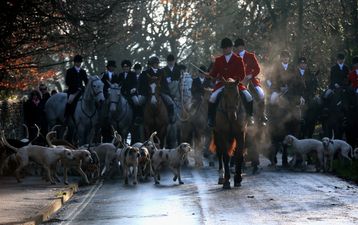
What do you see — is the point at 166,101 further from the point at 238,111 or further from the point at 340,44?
the point at 340,44

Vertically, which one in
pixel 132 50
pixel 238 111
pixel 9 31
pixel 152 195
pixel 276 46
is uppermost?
pixel 132 50

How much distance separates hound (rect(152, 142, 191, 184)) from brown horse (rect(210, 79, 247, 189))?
0.96 meters

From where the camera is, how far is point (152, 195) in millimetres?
18391

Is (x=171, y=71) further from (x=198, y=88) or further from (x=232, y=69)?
(x=232, y=69)

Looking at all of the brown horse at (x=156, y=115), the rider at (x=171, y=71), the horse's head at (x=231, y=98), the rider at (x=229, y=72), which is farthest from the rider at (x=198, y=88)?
the horse's head at (x=231, y=98)

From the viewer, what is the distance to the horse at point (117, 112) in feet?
87.1

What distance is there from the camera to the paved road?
1431 cm

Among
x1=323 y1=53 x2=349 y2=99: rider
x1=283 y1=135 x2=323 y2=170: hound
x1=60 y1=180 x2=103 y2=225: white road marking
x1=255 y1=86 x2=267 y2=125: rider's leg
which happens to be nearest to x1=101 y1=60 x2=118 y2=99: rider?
x1=283 y1=135 x2=323 y2=170: hound

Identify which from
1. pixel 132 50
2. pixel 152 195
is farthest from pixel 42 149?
pixel 132 50

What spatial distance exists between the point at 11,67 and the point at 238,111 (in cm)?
559

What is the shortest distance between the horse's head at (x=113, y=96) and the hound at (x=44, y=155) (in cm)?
523

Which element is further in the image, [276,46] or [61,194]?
[276,46]

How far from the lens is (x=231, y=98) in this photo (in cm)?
1969

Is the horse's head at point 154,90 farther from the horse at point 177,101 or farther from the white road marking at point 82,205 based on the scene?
the white road marking at point 82,205
